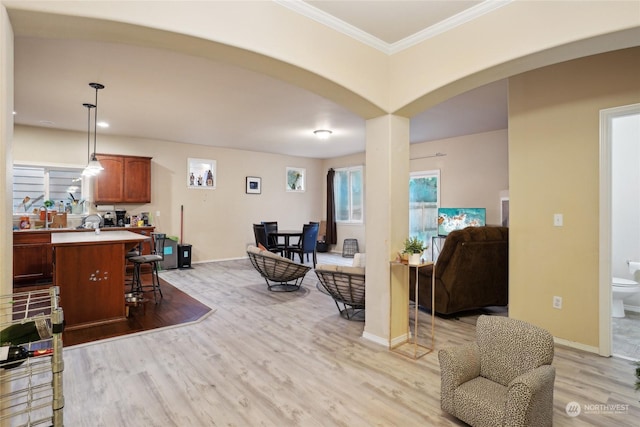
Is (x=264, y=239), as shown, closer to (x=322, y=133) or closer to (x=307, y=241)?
(x=307, y=241)

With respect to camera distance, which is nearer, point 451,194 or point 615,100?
point 615,100

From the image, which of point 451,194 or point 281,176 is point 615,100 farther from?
point 281,176

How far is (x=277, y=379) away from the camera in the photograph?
2.57 metres

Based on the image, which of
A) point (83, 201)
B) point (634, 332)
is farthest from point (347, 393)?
point (83, 201)

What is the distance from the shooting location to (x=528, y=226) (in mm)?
3377

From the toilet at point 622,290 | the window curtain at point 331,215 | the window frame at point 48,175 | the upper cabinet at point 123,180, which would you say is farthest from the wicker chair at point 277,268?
the window curtain at point 331,215

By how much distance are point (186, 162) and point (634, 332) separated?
26.2ft

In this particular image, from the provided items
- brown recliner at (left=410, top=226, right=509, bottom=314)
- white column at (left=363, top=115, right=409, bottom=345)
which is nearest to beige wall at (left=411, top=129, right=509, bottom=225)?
brown recliner at (left=410, top=226, right=509, bottom=314)

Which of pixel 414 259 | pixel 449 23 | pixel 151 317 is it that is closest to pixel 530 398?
pixel 414 259

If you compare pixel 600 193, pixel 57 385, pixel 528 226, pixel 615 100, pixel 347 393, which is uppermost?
pixel 615 100

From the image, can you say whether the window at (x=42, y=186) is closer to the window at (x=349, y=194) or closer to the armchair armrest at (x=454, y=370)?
the window at (x=349, y=194)
